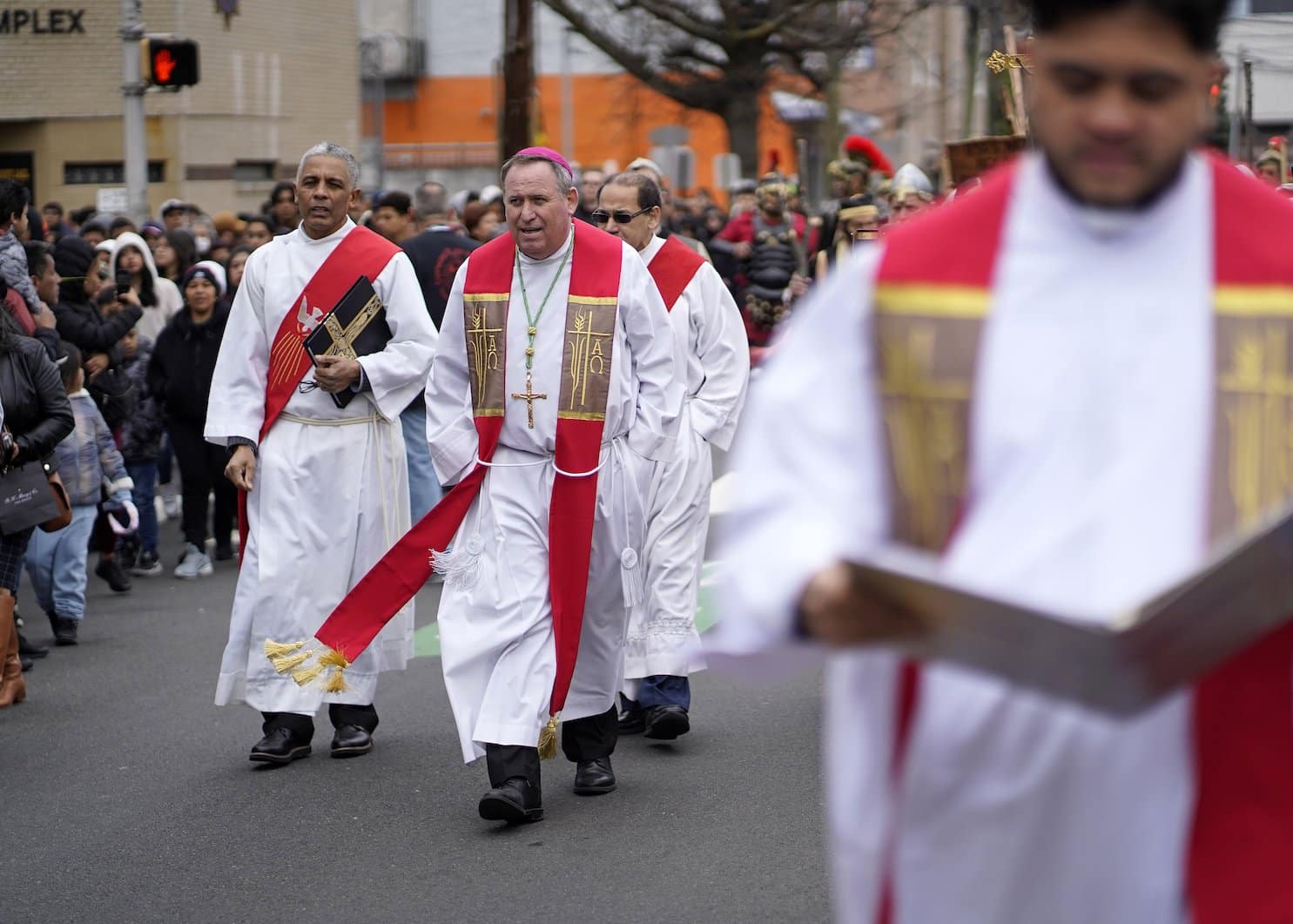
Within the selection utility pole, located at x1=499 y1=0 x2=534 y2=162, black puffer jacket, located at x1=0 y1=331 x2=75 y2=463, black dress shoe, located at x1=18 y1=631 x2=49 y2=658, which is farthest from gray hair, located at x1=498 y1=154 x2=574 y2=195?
utility pole, located at x1=499 y1=0 x2=534 y2=162

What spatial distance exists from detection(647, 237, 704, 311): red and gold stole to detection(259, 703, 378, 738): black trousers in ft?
6.35

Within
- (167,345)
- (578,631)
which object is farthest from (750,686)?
(167,345)

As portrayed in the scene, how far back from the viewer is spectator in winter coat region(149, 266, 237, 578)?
11.6m

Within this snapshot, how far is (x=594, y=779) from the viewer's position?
21.7 ft

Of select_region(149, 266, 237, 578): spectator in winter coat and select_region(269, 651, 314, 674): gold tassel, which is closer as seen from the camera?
select_region(269, 651, 314, 674): gold tassel

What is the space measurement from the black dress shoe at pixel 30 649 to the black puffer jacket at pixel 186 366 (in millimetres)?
2281

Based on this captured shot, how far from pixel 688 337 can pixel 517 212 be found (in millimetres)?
1609

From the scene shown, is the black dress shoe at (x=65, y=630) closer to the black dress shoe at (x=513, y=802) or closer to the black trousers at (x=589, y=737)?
the black trousers at (x=589, y=737)

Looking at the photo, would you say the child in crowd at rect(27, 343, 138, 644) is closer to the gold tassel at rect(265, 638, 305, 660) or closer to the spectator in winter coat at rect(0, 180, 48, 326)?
the spectator in winter coat at rect(0, 180, 48, 326)

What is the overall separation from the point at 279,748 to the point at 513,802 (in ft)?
4.71

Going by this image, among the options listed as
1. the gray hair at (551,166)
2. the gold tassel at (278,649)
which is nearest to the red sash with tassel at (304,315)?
the gold tassel at (278,649)

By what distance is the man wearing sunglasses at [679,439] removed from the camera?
24.4ft

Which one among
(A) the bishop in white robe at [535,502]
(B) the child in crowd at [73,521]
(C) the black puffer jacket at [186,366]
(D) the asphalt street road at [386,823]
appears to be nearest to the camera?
(D) the asphalt street road at [386,823]

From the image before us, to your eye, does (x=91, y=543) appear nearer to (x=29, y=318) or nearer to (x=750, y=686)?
(x=29, y=318)
